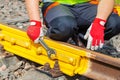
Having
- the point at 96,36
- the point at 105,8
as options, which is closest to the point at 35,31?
the point at 96,36

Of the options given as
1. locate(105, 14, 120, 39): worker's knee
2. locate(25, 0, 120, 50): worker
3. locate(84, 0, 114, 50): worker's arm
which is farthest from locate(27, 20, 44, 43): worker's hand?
locate(105, 14, 120, 39): worker's knee

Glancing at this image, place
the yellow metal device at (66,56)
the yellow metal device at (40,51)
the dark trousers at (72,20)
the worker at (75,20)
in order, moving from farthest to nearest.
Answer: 1. the dark trousers at (72,20)
2. the worker at (75,20)
3. the yellow metal device at (40,51)
4. the yellow metal device at (66,56)

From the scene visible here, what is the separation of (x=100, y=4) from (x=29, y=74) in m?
1.17

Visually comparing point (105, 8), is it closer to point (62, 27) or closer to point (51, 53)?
point (62, 27)

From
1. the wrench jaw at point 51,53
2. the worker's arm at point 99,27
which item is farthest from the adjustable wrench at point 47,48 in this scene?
the worker's arm at point 99,27

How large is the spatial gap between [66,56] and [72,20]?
467 millimetres

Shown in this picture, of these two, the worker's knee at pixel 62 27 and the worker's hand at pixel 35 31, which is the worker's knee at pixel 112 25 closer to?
the worker's knee at pixel 62 27

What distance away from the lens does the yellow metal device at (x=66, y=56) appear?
13.1ft

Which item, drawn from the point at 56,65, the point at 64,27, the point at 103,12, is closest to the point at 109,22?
the point at 103,12

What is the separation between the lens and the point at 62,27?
4344mm

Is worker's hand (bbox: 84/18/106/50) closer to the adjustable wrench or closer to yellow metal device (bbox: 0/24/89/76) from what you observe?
yellow metal device (bbox: 0/24/89/76)

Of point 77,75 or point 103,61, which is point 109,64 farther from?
point 77,75

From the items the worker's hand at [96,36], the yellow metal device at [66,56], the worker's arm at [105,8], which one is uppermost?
the worker's arm at [105,8]

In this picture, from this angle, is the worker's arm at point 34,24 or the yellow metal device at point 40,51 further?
the worker's arm at point 34,24
